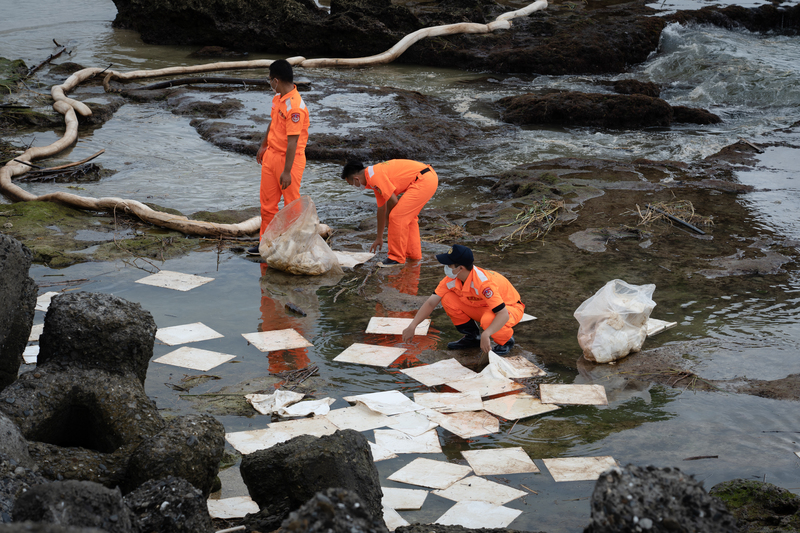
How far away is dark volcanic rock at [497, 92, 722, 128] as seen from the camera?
44.4 ft

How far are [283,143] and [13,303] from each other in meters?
3.91

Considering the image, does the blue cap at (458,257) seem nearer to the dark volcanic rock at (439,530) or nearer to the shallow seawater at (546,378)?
the shallow seawater at (546,378)

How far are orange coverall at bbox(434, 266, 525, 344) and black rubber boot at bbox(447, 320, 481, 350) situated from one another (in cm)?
5

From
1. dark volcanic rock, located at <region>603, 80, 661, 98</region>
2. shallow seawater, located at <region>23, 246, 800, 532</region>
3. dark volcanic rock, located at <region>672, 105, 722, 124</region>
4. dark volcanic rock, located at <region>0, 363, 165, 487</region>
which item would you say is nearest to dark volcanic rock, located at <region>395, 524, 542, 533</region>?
shallow seawater, located at <region>23, 246, 800, 532</region>

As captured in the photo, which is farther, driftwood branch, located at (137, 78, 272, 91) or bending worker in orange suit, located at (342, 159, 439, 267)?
driftwood branch, located at (137, 78, 272, 91)

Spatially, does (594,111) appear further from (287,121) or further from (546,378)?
(546,378)

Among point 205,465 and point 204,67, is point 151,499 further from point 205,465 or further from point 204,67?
point 204,67

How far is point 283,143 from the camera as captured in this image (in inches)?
271

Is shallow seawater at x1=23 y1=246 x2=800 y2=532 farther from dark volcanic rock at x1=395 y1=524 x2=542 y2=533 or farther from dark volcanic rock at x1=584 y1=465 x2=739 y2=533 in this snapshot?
dark volcanic rock at x1=584 y1=465 x2=739 y2=533

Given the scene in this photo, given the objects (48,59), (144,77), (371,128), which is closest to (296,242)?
(371,128)

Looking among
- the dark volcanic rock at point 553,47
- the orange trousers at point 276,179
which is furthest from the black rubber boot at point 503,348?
the dark volcanic rock at point 553,47

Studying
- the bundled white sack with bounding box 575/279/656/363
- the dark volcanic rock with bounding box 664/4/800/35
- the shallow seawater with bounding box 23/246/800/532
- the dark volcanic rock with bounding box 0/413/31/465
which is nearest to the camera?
the dark volcanic rock with bounding box 0/413/31/465

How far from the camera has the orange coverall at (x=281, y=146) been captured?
6719 mm

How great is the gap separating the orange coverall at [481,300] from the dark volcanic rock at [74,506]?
11.0ft
